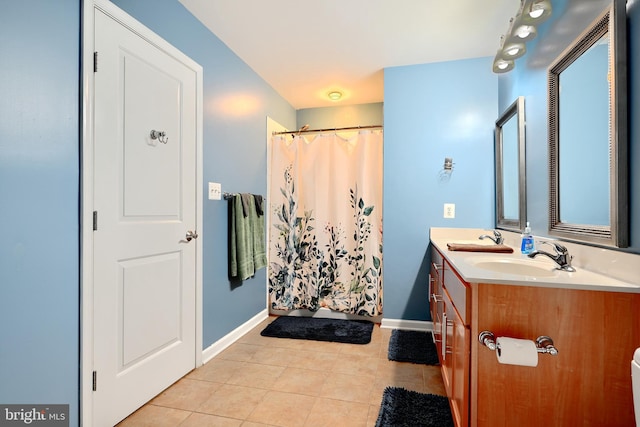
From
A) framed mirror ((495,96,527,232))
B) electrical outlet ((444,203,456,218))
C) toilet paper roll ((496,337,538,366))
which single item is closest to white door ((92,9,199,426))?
toilet paper roll ((496,337,538,366))

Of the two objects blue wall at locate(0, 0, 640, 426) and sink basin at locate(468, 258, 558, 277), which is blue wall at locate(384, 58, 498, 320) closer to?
blue wall at locate(0, 0, 640, 426)

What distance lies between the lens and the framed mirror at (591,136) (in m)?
1.08

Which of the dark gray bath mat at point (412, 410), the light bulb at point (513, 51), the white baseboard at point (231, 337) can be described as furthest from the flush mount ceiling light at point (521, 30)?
the white baseboard at point (231, 337)

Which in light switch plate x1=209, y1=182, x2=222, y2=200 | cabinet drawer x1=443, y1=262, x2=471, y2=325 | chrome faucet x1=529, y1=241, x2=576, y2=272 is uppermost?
light switch plate x1=209, y1=182, x2=222, y2=200

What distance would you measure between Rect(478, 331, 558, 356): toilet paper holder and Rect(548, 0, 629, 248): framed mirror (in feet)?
1.48

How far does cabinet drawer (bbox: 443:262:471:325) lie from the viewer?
112cm

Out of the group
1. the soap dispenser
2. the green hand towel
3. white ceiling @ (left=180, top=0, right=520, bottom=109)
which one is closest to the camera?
the soap dispenser

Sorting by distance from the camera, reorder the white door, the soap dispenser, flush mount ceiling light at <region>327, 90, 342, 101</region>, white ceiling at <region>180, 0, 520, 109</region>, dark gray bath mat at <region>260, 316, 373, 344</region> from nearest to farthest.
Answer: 1. the white door
2. the soap dispenser
3. white ceiling at <region>180, 0, 520, 109</region>
4. dark gray bath mat at <region>260, 316, 373, 344</region>
5. flush mount ceiling light at <region>327, 90, 342, 101</region>

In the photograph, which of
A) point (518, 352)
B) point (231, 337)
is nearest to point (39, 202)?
point (231, 337)

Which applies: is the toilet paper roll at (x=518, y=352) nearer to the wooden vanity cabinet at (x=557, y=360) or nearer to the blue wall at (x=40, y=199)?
the wooden vanity cabinet at (x=557, y=360)

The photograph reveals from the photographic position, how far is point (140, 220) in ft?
5.26

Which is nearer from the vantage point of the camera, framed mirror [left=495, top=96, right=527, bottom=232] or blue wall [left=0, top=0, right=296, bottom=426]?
blue wall [left=0, top=0, right=296, bottom=426]

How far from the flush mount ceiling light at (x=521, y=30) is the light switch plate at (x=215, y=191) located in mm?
2087

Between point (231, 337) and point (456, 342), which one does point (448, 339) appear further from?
point (231, 337)
